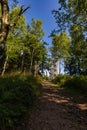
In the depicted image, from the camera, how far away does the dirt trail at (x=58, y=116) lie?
34.9 feet

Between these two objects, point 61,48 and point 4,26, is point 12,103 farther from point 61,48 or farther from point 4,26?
point 61,48

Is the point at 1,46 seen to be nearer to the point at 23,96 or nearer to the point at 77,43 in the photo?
the point at 23,96

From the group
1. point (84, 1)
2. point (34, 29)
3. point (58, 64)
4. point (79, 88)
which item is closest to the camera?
point (84, 1)

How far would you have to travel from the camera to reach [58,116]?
485 inches

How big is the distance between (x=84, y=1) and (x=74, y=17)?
4.52 meters

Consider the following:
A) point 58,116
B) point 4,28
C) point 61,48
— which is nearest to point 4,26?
point 4,28

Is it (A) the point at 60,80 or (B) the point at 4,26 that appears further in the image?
(A) the point at 60,80

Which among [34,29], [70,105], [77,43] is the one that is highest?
[34,29]

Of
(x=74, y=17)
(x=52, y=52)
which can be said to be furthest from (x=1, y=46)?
(x=52, y=52)

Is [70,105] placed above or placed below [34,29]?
below

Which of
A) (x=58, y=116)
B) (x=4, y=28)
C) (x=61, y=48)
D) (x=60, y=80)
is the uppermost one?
(x=61, y=48)

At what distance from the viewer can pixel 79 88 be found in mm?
22594

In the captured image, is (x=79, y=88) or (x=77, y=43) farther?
(x=77, y=43)

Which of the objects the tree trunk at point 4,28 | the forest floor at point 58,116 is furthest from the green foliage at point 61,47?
the tree trunk at point 4,28
